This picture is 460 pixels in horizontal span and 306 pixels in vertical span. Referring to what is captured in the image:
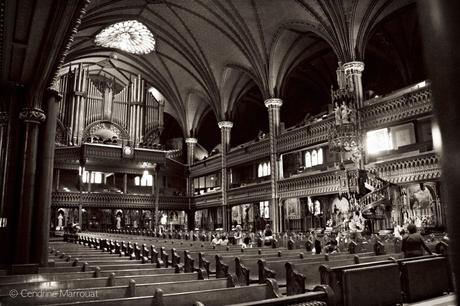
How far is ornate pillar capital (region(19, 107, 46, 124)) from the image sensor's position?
28.3 ft

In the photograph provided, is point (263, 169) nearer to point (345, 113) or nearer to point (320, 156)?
point (320, 156)

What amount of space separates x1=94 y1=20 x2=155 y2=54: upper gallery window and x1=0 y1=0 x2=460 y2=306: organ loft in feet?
0.50

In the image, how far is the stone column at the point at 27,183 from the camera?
805 centimetres

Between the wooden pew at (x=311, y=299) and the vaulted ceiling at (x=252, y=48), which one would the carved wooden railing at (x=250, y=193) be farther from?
the wooden pew at (x=311, y=299)

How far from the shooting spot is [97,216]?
3122 cm

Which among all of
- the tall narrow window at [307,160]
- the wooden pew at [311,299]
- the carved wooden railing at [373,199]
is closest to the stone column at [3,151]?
the wooden pew at [311,299]

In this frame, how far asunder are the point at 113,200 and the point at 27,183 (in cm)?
2067

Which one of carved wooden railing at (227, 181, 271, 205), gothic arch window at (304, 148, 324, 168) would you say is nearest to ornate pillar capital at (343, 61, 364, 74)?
gothic arch window at (304, 148, 324, 168)

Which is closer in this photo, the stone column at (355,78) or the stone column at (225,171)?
the stone column at (355,78)

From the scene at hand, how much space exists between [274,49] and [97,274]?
68.9ft

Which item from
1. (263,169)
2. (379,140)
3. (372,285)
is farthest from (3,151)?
(263,169)

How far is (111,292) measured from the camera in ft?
12.9

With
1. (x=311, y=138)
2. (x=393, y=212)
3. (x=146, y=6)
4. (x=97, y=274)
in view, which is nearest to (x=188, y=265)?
(x=97, y=274)

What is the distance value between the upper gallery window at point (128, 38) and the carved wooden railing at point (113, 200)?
38.4 feet
